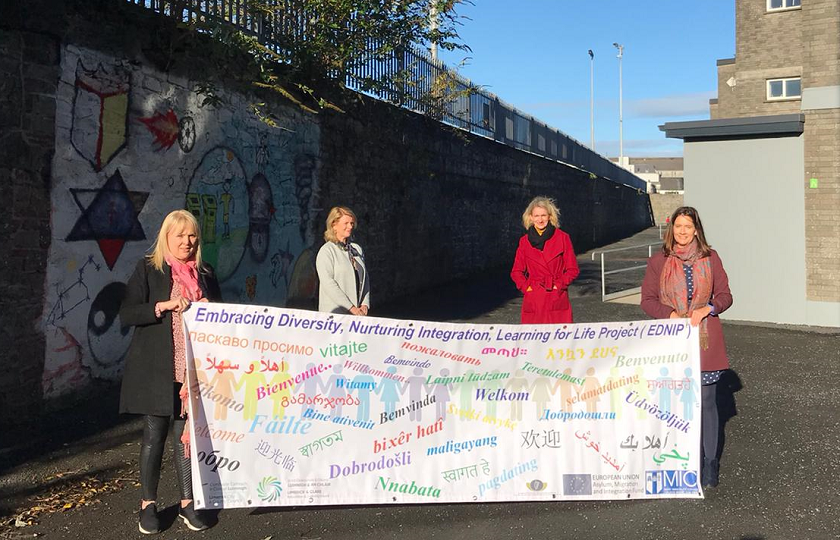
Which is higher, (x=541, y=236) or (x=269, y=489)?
(x=541, y=236)

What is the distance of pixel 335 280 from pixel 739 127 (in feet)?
29.8

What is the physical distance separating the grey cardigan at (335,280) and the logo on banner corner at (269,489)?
1.65m

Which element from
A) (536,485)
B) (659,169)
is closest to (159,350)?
(536,485)

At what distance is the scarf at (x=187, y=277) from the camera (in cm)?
426

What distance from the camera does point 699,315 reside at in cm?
475

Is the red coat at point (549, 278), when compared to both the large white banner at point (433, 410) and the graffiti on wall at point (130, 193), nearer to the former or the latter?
the large white banner at point (433, 410)

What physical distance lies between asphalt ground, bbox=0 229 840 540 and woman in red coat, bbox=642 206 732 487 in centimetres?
41

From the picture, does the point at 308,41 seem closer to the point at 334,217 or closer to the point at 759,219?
the point at 334,217

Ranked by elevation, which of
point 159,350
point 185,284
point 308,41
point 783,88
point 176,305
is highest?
point 783,88

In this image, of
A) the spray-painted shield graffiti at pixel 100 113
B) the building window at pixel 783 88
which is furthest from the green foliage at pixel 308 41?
the building window at pixel 783 88

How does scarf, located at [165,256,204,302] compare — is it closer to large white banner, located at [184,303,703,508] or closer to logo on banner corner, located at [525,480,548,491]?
large white banner, located at [184,303,703,508]

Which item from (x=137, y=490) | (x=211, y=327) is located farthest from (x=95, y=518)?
(x=211, y=327)

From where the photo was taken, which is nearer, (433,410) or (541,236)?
(433,410)

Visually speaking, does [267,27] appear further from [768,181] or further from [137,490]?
[768,181]
